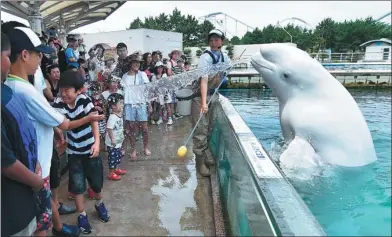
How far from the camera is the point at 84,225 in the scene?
2.99m

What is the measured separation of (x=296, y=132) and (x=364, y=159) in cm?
97

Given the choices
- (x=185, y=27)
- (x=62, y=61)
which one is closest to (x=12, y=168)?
(x=62, y=61)

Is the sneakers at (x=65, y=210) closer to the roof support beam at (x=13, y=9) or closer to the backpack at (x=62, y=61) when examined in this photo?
the backpack at (x=62, y=61)

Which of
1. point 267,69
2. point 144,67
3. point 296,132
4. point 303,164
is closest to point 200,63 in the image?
point 267,69

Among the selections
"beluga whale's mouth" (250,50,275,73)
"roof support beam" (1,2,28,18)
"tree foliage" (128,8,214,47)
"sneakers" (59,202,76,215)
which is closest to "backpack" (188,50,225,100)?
"beluga whale's mouth" (250,50,275,73)

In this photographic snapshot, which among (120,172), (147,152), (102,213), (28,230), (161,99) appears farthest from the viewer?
(161,99)

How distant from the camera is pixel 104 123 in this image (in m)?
4.81

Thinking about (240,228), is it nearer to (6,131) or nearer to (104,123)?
(6,131)

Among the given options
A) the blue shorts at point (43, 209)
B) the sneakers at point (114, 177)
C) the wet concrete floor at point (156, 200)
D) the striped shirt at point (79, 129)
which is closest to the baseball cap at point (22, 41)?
the striped shirt at point (79, 129)

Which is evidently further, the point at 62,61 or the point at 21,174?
the point at 62,61

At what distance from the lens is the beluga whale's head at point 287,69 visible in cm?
398

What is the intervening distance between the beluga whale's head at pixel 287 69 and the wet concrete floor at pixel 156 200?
1.59 m

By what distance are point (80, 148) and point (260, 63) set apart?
264 cm

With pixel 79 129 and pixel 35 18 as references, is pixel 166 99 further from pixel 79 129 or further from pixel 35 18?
pixel 35 18
